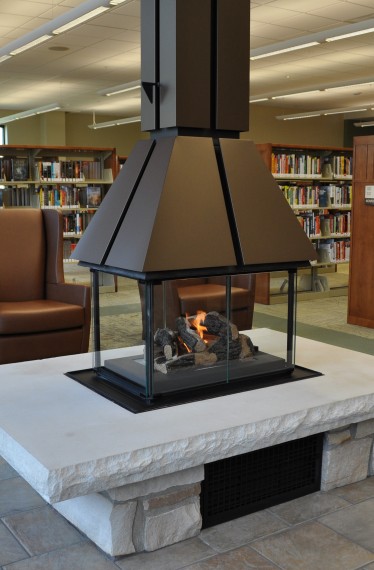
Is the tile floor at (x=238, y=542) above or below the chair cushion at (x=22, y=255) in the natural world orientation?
below

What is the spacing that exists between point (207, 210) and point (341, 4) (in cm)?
581

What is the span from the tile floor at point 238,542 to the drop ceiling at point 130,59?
18.6ft

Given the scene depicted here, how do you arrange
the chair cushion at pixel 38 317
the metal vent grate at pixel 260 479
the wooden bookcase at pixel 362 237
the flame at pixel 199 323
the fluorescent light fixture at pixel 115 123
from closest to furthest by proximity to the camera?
the metal vent grate at pixel 260 479 < the flame at pixel 199 323 < the chair cushion at pixel 38 317 < the wooden bookcase at pixel 362 237 < the fluorescent light fixture at pixel 115 123

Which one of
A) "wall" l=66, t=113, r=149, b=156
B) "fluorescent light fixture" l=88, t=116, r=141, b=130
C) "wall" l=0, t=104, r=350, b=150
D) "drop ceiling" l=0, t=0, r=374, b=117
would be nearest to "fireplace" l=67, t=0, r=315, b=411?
"drop ceiling" l=0, t=0, r=374, b=117

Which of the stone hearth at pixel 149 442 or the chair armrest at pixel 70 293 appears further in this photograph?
the chair armrest at pixel 70 293

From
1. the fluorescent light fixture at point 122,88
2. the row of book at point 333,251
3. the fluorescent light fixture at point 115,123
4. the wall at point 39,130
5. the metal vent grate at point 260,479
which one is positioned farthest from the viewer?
the wall at point 39,130

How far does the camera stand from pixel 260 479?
102 inches

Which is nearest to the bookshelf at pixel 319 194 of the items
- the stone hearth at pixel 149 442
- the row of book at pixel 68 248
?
the row of book at pixel 68 248

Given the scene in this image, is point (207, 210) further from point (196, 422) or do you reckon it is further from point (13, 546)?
point (13, 546)

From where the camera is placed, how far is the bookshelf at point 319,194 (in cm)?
792

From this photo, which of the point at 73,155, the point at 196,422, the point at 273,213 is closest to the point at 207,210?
the point at 273,213

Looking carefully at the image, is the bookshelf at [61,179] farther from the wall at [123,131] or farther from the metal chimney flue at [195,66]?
the wall at [123,131]

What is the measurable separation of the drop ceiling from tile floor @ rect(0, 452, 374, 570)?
5662 millimetres

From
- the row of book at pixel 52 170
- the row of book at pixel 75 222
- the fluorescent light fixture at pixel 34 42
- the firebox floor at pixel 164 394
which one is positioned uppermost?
the fluorescent light fixture at pixel 34 42
